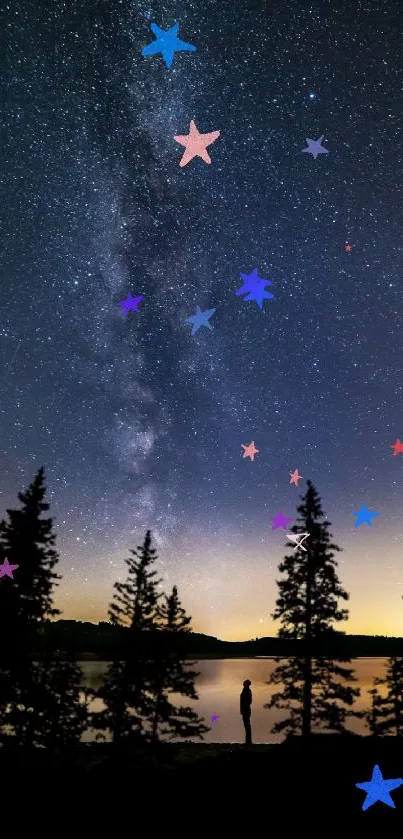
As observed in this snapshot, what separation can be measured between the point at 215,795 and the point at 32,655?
845cm

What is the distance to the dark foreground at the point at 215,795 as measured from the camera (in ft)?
22.5

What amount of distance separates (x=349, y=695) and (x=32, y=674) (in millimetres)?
12370

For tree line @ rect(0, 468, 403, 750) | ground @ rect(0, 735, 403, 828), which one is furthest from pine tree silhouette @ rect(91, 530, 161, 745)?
ground @ rect(0, 735, 403, 828)

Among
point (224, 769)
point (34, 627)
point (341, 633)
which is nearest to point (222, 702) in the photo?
point (341, 633)

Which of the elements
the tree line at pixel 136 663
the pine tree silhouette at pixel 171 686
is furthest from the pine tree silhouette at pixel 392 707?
the pine tree silhouette at pixel 171 686

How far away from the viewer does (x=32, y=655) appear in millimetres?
14273

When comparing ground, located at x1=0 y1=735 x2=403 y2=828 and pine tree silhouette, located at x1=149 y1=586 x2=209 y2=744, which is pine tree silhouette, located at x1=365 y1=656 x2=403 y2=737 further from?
ground, located at x1=0 y1=735 x2=403 y2=828

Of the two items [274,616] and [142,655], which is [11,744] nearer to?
[142,655]

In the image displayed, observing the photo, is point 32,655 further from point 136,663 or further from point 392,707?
point 392,707

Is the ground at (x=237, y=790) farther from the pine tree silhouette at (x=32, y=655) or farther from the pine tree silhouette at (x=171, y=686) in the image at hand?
the pine tree silhouette at (x=171, y=686)

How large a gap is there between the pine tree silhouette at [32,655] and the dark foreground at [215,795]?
269 cm

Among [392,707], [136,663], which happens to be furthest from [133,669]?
[392,707]

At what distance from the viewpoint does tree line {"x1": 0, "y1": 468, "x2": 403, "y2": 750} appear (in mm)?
12453

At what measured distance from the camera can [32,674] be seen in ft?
43.8
